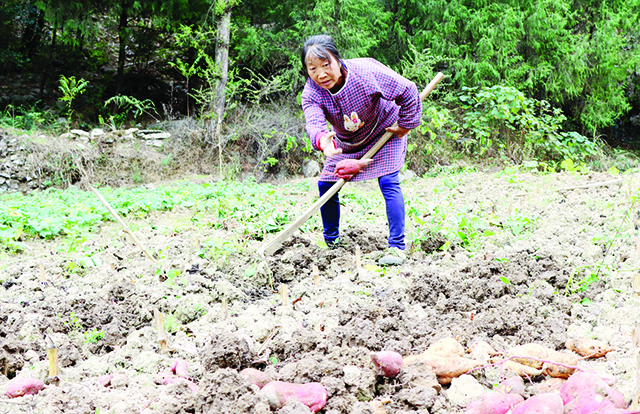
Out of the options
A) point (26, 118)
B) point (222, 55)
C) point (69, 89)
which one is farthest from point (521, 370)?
point (26, 118)

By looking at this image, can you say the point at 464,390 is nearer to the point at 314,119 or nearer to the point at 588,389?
the point at 588,389

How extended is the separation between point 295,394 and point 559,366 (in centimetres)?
87

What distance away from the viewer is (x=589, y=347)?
175 centimetres

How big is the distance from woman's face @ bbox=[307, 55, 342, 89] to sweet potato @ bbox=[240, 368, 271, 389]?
201 centimetres

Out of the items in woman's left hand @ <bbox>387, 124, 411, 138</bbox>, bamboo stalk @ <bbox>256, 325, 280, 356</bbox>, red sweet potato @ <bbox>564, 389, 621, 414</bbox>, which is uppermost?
woman's left hand @ <bbox>387, 124, 411, 138</bbox>

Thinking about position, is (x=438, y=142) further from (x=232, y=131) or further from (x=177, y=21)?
Result: (x=177, y=21)

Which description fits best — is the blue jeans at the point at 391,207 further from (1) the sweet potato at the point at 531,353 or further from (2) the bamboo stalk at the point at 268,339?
(1) the sweet potato at the point at 531,353

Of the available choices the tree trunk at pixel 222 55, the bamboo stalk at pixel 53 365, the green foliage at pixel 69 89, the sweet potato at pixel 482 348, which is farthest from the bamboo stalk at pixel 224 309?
the green foliage at pixel 69 89

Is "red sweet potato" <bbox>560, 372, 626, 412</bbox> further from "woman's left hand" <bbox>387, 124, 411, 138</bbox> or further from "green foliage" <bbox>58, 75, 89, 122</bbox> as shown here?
"green foliage" <bbox>58, 75, 89, 122</bbox>

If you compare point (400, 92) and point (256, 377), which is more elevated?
point (400, 92)

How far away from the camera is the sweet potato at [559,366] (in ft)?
5.48

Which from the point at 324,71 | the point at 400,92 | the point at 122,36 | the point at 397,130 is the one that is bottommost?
the point at 397,130

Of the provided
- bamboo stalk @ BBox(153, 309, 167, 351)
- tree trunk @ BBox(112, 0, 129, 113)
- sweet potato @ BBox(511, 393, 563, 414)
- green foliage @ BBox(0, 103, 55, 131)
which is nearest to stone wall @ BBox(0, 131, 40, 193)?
green foliage @ BBox(0, 103, 55, 131)

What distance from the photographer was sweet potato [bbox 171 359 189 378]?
1801 mm
